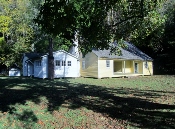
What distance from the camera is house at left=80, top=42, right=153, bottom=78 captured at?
29891mm

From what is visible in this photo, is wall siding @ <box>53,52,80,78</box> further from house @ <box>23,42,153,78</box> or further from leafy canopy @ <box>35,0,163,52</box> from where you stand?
leafy canopy @ <box>35,0,163,52</box>

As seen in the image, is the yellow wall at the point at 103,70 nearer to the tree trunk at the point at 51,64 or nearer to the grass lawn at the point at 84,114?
the tree trunk at the point at 51,64

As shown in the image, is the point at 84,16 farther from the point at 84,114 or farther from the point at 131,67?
the point at 131,67

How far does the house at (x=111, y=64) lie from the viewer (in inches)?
1177

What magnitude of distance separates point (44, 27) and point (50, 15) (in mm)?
590

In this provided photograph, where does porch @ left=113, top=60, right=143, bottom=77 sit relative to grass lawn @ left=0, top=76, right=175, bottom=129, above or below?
above

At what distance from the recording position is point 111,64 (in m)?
31.2

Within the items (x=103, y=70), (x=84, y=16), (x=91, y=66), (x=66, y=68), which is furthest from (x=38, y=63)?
(x=84, y=16)

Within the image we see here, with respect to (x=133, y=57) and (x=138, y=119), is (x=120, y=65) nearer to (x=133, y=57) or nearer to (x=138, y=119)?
(x=133, y=57)

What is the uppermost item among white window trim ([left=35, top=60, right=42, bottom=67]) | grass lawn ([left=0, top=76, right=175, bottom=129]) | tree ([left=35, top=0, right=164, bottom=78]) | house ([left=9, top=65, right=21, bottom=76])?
tree ([left=35, top=0, right=164, bottom=78])

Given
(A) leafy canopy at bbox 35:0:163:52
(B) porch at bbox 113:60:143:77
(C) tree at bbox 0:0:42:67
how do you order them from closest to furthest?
1. (A) leafy canopy at bbox 35:0:163:52
2. (B) porch at bbox 113:60:143:77
3. (C) tree at bbox 0:0:42:67

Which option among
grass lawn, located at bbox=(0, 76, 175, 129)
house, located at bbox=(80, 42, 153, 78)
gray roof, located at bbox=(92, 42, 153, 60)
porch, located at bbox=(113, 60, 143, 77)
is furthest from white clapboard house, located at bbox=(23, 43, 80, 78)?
grass lawn, located at bbox=(0, 76, 175, 129)

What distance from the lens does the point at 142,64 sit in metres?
35.0

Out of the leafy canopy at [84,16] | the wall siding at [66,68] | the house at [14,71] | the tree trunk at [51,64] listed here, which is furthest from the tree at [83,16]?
the house at [14,71]
